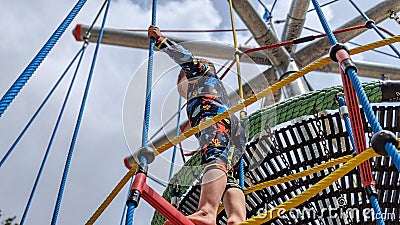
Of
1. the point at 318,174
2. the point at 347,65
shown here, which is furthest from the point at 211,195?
the point at 318,174

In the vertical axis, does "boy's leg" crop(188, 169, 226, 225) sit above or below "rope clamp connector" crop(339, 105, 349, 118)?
below

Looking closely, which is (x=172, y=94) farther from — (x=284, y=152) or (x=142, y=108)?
(x=284, y=152)

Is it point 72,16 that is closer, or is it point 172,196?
point 72,16

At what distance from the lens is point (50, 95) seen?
10.8 ft

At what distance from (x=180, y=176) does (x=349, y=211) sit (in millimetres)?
831

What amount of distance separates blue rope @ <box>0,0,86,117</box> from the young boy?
0.45 meters

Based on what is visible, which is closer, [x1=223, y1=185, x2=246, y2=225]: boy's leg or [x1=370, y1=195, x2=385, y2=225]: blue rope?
[x1=223, y1=185, x2=246, y2=225]: boy's leg

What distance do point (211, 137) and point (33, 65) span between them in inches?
27.4

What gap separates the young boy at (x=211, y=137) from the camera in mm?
1699

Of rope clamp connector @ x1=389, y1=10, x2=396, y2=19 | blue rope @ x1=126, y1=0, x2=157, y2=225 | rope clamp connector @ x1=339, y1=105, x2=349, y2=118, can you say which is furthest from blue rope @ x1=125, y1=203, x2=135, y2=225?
rope clamp connector @ x1=389, y1=10, x2=396, y2=19

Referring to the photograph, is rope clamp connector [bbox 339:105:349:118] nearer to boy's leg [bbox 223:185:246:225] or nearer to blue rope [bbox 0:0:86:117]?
boy's leg [bbox 223:185:246:225]

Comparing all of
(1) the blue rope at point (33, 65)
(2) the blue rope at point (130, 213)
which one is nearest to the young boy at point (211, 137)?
(2) the blue rope at point (130, 213)

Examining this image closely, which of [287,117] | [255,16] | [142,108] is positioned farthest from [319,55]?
[142,108]

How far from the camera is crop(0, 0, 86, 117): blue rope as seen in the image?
1356mm
